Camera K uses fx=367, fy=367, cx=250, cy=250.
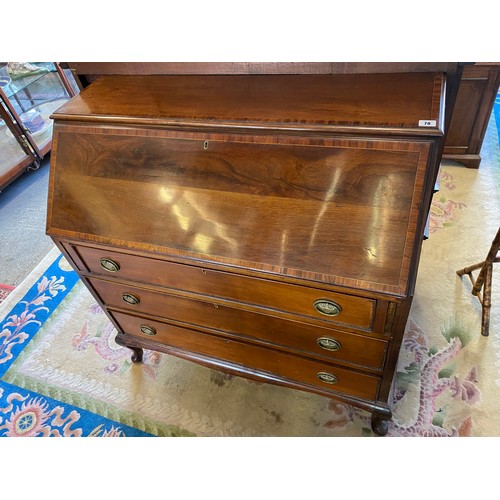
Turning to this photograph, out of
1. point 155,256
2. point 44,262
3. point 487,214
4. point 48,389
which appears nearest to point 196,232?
point 155,256

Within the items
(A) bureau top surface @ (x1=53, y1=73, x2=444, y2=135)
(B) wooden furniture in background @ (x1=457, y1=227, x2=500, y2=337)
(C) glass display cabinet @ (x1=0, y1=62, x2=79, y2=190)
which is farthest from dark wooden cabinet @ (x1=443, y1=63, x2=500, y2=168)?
(C) glass display cabinet @ (x1=0, y1=62, x2=79, y2=190)

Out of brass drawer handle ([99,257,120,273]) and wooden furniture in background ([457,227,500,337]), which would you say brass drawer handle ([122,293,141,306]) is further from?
wooden furniture in background ([457,227,500,337])

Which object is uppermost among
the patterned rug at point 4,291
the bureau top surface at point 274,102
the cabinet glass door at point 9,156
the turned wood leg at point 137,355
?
the bureau top surface at point 274,102

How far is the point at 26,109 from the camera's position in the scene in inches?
111

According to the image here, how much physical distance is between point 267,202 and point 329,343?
18.0 inches

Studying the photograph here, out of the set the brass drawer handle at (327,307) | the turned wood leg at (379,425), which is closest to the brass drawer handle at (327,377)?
the turned wood leg at (379,425)

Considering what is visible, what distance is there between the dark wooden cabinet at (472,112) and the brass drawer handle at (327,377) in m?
1.74

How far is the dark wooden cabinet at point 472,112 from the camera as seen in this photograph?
6.36ft

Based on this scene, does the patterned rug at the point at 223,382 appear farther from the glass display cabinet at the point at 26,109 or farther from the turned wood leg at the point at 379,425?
the glass display cabinet at the point at 26,109

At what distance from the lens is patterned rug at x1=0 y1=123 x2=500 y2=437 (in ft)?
4.77

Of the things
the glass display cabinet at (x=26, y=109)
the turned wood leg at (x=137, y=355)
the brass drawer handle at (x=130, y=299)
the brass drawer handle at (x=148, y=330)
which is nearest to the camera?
the brass drawer handle at (x=130, y=299)

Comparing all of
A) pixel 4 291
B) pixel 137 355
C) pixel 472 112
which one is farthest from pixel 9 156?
pixel 472 112

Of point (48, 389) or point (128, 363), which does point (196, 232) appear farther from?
point (48, 389)

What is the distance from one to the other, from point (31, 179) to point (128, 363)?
193 centimetres
